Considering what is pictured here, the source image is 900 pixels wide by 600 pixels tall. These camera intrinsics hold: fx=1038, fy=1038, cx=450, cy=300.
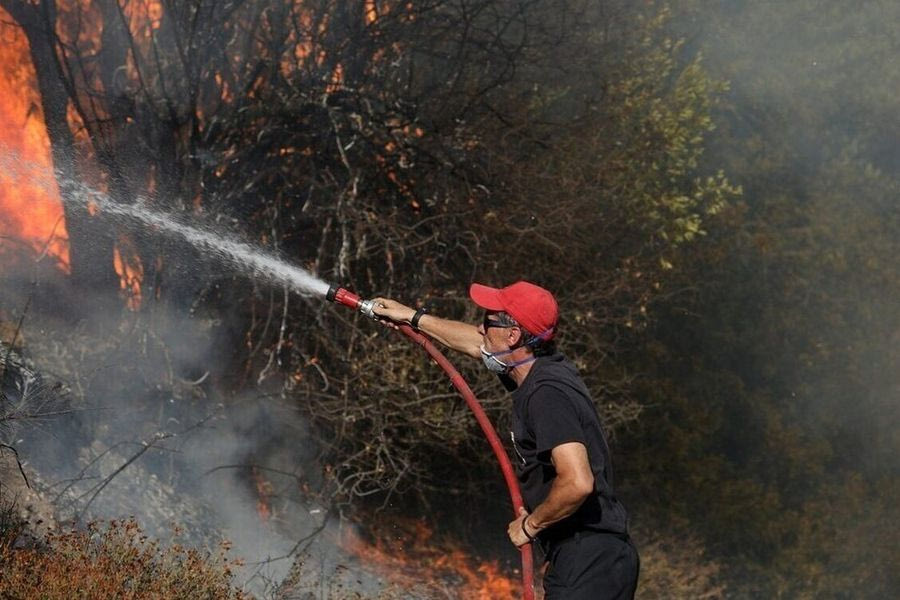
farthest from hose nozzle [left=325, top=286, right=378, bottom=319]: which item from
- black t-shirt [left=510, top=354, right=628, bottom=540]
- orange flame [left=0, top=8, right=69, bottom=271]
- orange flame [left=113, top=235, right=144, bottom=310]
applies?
orange flame [left=0, top=8, right=69, bottom=271]

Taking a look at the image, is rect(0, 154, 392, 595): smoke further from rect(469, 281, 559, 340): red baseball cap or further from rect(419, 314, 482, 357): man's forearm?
rect(469, 281, 559, 340): red baseball cap

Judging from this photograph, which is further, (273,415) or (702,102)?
(702,102)

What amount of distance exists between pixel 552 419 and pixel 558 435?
71 mm

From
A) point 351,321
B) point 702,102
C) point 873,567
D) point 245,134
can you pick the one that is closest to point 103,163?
point 245,134

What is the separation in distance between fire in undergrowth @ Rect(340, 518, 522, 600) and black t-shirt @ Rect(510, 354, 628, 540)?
4031mm

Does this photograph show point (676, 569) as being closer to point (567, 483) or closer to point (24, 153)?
point (567, 483)

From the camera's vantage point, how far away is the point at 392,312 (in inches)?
209

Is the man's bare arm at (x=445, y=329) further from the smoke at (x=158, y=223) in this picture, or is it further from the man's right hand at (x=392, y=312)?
the smoke at (x=158, y=223)

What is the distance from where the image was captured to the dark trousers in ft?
14.0

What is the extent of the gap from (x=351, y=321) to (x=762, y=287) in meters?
7.68

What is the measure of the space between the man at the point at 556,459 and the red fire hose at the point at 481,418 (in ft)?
0.57

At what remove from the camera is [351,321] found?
29.8 ft

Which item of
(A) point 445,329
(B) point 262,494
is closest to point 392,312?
(A) point 445,329

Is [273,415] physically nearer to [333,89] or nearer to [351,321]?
[351,321]
